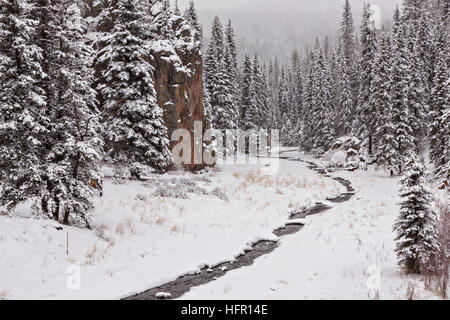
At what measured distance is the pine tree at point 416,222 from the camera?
8352 millimetres

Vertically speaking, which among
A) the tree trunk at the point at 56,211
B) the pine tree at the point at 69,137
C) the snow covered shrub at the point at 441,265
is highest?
the pine tree at the point at 69,137

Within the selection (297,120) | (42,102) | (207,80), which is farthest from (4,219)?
(297,120)

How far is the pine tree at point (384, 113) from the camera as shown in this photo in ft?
111

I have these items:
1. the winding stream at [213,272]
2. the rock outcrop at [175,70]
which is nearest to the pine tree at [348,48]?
the rock outcrop at [175,70]

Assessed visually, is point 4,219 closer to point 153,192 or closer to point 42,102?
point 42,102

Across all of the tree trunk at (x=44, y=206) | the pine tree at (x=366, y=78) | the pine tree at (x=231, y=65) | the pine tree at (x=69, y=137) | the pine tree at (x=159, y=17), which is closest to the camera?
the pine tree at (x=69, y=137)

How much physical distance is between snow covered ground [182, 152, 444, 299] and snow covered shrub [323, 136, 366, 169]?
2560 cm

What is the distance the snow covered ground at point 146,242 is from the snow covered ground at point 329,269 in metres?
0.08

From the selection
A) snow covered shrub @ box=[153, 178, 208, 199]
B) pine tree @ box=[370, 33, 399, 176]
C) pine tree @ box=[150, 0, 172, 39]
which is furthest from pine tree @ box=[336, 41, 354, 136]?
snow covered shrub @ box=[153, 178, 208, 199]

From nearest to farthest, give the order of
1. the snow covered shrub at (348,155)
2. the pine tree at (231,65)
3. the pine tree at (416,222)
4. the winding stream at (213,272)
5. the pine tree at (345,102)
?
the pine tree at (416,222)
the winding stream at (213,272)
the snow covered shrub at (348,155)
the pine tree at (231,65)
the pine tree at (345,102)

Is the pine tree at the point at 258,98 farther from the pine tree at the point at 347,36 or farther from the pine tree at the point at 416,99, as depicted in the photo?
the pine tree at the point at 416,99

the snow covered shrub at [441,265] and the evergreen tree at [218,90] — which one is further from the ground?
the evergreen tree at [218,90]

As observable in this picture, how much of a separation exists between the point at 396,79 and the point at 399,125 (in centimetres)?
483

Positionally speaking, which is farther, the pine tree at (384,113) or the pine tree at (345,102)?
the pine tree at (345,102)
